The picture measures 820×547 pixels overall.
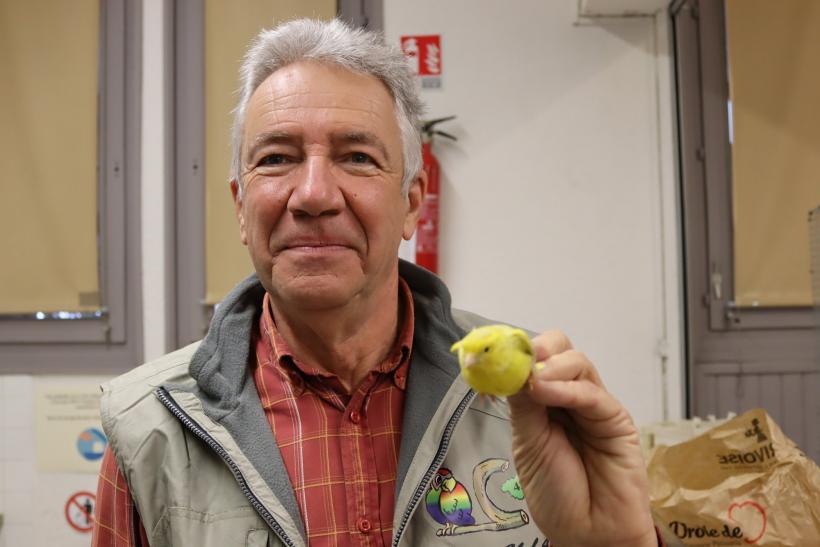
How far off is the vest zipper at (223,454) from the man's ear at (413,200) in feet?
1.60

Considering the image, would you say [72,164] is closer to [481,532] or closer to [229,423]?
[229,423]

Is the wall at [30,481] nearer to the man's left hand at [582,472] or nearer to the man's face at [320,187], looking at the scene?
the man's face at [320,187]

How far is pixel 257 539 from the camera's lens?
896 millimetres

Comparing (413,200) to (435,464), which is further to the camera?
(413,200)

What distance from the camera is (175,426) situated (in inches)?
37.8

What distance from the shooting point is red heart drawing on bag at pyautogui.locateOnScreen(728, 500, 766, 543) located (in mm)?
1340

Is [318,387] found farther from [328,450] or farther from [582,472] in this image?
[582,472]

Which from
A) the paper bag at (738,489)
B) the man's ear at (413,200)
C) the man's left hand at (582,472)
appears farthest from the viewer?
the paper bag at (738,489)

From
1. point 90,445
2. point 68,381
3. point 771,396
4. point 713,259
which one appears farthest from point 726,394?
point 68,381

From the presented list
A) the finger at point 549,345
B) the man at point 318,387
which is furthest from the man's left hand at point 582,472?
the man at point 318,387

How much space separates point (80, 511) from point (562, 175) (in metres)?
2.38

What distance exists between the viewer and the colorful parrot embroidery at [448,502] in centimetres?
94

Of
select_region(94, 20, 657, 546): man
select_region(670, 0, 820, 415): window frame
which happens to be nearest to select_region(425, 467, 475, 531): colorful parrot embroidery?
select_region(94, 20, 657, 546): man

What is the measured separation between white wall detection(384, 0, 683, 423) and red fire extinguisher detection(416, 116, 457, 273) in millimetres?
72
